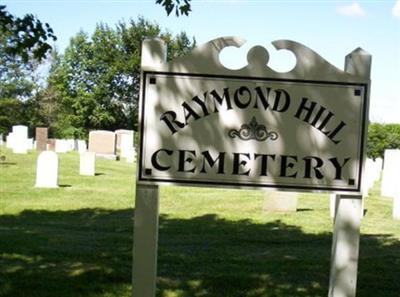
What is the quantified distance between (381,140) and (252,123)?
43.0 m

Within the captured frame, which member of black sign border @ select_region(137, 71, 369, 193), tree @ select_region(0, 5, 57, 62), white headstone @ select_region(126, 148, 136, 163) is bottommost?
white headstone @ select_region(126, 148, 136, 163)

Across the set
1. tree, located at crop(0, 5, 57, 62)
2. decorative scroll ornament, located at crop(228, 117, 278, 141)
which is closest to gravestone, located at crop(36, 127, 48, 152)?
tree, located at crop(0, 5, 57, 62)

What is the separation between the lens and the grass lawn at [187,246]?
16.2ft

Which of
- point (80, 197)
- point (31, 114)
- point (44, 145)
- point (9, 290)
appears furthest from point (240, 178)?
point (31, 114)

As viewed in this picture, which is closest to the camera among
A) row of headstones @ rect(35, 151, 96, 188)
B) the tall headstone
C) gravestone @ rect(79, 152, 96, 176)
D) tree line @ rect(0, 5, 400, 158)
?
row of headstones @ rect(35, 151, 96, 188)

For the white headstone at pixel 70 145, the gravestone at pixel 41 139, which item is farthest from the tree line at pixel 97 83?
the gravestone at pixel 41 139

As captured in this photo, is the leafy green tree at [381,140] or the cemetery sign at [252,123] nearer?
the cemetery sign at [252,123]

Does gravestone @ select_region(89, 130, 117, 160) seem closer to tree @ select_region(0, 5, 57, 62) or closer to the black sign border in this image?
tree @ select_region(0, 5, 57, 62)

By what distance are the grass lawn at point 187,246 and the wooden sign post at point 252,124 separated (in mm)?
2072

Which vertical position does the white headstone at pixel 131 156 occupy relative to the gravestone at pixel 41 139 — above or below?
below

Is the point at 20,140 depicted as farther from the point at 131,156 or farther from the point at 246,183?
the point at 246,183

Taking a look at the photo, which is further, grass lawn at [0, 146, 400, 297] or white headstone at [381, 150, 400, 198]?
white headstone at [381, 150, 400, 198]

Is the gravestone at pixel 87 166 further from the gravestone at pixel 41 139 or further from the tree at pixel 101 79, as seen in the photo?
the tree at pixel 101 79

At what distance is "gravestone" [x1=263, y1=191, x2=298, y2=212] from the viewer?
12.2m
